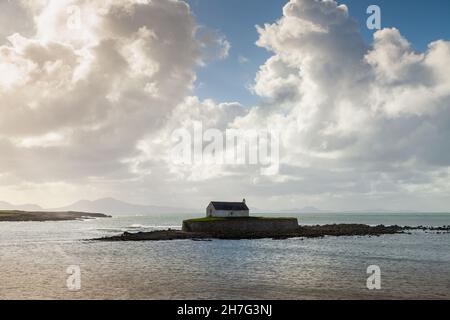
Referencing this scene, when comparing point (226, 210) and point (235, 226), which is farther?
point (226, 210)

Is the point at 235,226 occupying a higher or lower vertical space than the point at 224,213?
lower

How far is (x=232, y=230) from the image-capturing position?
85000 mm

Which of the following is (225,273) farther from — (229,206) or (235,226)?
(229,206)

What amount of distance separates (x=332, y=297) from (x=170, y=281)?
13.4 m

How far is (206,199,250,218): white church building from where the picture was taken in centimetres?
9425

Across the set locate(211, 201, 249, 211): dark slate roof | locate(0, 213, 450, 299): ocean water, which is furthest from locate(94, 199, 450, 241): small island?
locate(0, 213, 450, 299): ocean water

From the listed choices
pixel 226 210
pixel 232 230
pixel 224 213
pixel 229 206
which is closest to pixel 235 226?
pixel 232 230

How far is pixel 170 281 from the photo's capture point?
1380 inches

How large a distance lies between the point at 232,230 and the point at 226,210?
10218 mm

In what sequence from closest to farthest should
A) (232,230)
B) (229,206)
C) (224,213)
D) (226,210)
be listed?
(232,230) < (224,213) < (226,210) < (229,206)

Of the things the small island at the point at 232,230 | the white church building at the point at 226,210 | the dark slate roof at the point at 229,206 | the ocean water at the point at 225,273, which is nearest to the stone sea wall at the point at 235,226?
the small island at the point at 232,230

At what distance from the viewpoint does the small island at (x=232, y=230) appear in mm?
81188

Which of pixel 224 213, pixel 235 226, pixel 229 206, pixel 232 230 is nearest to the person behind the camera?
pixel 232 230

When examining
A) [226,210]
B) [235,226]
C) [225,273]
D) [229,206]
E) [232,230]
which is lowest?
[225,273]
